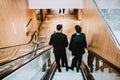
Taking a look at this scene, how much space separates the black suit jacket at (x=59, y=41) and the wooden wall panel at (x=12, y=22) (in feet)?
9.24

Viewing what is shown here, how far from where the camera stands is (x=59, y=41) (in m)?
4.59

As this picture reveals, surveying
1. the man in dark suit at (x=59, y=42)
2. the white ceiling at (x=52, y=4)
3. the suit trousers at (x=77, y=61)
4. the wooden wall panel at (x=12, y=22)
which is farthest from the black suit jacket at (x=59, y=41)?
the white ceiling at (x=52, y=4)

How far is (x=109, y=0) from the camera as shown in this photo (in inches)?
279

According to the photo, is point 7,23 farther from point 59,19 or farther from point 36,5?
point 59,19

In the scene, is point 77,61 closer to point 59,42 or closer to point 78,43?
point 78,43

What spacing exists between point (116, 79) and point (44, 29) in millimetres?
12413

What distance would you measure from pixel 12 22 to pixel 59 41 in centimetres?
431

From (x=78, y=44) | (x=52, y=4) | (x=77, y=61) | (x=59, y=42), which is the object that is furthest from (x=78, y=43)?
(x=52, y=4)

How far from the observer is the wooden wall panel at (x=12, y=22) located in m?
7.09

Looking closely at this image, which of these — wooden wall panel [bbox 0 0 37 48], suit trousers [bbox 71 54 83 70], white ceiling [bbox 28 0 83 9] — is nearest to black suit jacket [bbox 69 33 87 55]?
suit trousers [bbox 71 54 83 70]

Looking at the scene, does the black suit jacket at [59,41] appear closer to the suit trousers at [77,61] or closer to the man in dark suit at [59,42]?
the man in dark suit at [59,42]

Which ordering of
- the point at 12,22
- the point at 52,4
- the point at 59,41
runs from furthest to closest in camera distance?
1. the point at 52,4
2. the point at 12,22
3. the point at 59,41

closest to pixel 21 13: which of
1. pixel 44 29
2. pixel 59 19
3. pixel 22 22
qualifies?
pixel 22 22

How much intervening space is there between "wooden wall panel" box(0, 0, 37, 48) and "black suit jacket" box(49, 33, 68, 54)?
282cm
